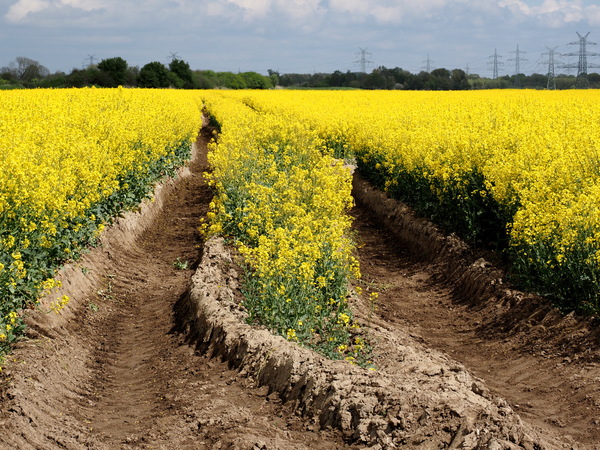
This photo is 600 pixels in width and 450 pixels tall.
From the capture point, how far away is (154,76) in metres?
75.4

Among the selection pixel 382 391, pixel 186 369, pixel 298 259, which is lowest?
pixel 186 369

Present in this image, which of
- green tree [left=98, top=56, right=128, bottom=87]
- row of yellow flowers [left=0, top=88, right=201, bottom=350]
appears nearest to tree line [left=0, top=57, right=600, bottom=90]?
green tree [left=98, top=56, right=128, bottom=87]

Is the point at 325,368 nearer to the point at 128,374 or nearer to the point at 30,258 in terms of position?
the point at 128,374

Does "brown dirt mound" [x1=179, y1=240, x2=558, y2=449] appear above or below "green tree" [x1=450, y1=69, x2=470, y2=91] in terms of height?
below

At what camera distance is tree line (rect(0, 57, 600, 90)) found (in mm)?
66562

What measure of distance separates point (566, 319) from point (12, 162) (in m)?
6.82

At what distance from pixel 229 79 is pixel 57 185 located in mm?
94414

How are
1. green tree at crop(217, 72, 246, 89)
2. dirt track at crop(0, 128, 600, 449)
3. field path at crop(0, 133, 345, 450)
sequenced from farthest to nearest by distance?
green tree at crop(217, 72, 246, 89) → dirt track at crop(0, 128, 600, 449) → field path at crop(0, 133, 345, 450)

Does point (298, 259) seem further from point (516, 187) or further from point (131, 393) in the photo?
point (516, 187)

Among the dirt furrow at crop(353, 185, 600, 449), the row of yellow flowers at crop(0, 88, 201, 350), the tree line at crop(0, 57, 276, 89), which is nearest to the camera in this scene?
the dirt furrow at crop(353, 185, 600, 449)

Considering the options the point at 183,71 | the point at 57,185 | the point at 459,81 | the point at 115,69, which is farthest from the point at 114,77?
the point at 57,185

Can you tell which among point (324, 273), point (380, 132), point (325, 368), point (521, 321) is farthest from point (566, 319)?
point (380, 132)

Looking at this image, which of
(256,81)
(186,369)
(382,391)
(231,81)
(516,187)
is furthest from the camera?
(256,81)

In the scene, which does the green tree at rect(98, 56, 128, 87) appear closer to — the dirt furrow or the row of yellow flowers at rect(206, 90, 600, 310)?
the row of yellow flowers at rect(206, 90, 600, 310)
